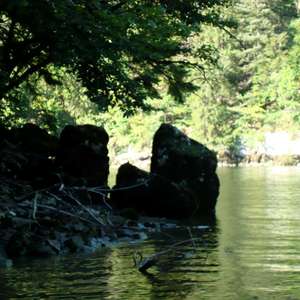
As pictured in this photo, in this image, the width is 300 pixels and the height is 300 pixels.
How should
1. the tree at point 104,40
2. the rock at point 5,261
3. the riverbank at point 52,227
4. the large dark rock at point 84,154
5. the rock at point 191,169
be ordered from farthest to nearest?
the rock at point 191,169 < the large dark rock at point 84,154 < the tree at point 104,40 < the riverbank at point 52,227 < the rock at point 5,261

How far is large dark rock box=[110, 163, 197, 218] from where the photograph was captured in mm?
19844

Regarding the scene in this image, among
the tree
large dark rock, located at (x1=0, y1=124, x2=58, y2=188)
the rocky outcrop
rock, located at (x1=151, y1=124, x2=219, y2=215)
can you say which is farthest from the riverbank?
rock, located at (x1=151, y1=124, x2=219, y2=215)

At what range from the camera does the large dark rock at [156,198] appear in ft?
65.1

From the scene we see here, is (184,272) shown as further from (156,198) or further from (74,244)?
(156,198)

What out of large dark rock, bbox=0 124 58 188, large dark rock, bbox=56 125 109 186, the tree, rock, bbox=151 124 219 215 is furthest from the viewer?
rock, bbox=151 124 219 215

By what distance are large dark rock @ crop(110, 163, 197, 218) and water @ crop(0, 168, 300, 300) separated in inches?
113

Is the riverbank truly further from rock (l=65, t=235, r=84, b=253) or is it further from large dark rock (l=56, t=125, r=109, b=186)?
large dark rock (l=56, t=125, r=109, b=186)

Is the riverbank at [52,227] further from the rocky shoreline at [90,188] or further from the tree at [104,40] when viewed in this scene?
the tree at [104,40]

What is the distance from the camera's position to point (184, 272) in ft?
36.9

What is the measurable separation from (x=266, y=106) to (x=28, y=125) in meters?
55.7

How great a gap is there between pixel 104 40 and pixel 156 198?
685cm

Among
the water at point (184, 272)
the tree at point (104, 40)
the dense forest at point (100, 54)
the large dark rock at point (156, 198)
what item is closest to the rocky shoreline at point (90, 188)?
the large dark rock at point (156, 198)

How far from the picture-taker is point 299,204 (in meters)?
22.9

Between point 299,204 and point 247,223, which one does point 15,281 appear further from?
point 299,204
